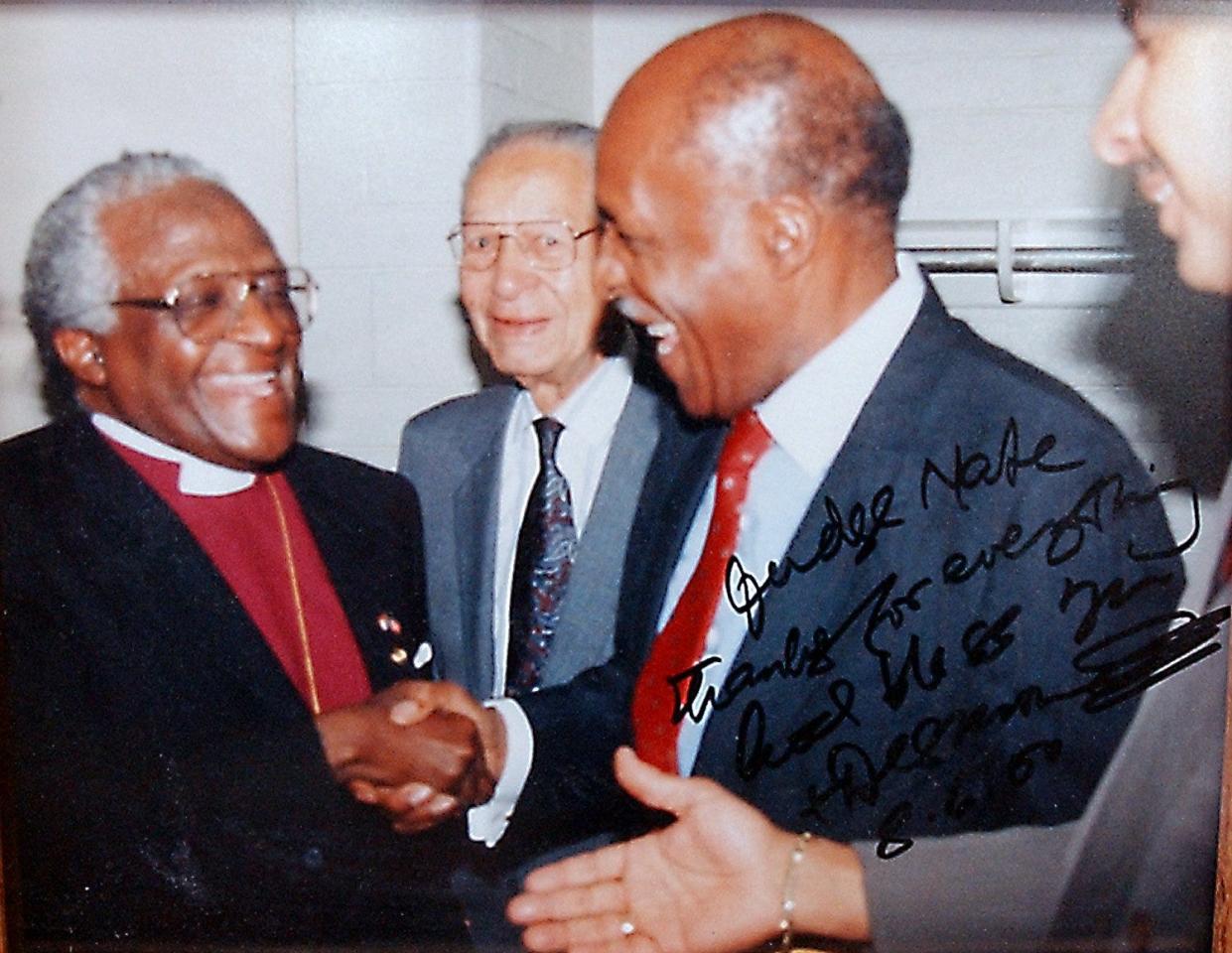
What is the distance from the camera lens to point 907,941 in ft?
4.03

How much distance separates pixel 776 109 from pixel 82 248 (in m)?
0.69

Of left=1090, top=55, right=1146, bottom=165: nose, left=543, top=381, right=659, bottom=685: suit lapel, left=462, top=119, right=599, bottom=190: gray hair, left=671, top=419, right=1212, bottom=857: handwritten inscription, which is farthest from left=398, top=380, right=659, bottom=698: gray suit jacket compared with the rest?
left=1090, top=55, right=1146, bottom=165: nose

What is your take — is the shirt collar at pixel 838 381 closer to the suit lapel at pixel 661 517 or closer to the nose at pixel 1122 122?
the suit lapel at pixel 661 517

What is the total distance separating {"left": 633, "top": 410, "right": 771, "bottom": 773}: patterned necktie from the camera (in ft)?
3.93

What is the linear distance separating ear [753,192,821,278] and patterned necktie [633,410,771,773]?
17 cm

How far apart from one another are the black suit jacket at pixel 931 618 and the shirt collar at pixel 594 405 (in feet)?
0.22

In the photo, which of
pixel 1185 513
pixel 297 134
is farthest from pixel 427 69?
pixel 1185 513

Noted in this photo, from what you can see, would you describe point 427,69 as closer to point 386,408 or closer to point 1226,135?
point 386,408

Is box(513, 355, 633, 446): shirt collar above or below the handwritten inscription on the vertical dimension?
above

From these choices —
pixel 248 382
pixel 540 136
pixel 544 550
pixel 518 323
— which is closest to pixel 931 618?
pixel 544 550

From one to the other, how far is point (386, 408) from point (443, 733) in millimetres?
335

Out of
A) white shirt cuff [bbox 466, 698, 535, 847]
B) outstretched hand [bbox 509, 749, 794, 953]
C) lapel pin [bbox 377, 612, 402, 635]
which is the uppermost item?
lapel pin [bbox 377, 612, 402, 635]

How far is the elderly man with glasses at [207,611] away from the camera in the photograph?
1178 millimetres

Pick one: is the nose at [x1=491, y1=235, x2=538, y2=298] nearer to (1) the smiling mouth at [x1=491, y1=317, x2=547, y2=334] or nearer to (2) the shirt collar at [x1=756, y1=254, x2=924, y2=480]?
(1) the smiling mouth at [x1=491, y1=317, x2=547, y2=334]
